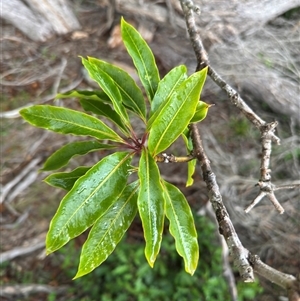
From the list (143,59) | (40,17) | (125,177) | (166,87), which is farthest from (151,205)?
(40,17)

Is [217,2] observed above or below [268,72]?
above

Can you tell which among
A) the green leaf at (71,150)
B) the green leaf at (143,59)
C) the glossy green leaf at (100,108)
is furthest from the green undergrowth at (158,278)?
the green leaf at (143,59)

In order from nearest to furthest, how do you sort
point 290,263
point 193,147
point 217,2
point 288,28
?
point 193,147 → point 217,2 → point 288,28 → point 290,263


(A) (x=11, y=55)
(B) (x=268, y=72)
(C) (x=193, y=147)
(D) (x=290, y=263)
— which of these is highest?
(A) (x=11, y=55)

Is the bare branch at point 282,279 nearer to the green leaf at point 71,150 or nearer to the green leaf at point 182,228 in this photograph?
the green leaf at point 182,228

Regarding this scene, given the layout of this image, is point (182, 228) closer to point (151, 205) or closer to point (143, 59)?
point (151, 205)

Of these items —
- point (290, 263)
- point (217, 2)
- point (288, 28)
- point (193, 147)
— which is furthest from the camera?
point (290, 263)

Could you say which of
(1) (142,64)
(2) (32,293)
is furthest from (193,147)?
(2) (32,293)

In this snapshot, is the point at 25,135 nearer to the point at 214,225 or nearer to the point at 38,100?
the point at 38,100
